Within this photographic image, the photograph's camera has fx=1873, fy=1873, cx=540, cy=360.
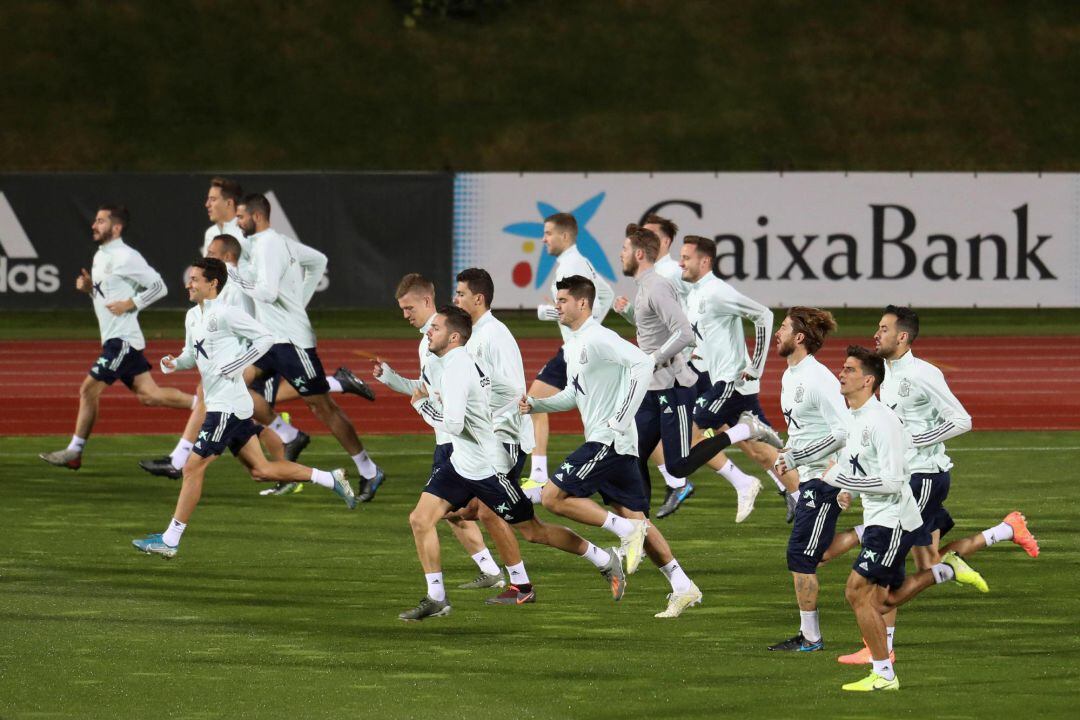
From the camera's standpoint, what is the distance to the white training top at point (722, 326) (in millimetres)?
13336

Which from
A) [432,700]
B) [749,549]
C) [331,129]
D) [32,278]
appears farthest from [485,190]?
[432,700]

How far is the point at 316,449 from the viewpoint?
17.5 metres

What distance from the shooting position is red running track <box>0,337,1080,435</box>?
19.6m

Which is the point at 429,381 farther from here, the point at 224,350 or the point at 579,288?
the point at 224,350

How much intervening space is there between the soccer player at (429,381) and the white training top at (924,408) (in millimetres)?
2285

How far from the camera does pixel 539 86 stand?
37.5 metres

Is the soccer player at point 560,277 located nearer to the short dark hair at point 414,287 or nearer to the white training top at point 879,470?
the short dark hair at point 414,287

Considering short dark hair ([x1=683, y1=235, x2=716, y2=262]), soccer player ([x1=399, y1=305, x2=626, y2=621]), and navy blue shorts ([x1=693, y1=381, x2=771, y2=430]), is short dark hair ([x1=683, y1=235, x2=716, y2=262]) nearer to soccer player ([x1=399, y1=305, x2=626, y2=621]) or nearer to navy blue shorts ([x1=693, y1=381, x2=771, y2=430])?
navy blue shorts ([x1=693, y1=381, x2=771, y2=430])

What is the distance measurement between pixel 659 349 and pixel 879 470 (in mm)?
4165

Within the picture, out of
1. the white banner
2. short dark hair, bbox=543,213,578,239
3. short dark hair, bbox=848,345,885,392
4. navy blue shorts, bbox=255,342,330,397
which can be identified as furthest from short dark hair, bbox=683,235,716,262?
the white banner

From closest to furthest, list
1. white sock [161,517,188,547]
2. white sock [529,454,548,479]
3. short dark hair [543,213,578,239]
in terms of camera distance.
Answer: white sock [161,517,188,547] → short dark hair [543,213,578,239] → white sock [529,454,548,479]

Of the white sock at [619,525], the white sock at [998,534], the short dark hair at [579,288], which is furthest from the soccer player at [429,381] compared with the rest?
the white sock at [998,534]

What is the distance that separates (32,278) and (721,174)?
10.3 metres

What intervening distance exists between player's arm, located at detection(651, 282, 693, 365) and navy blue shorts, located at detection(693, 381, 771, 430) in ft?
2.89
